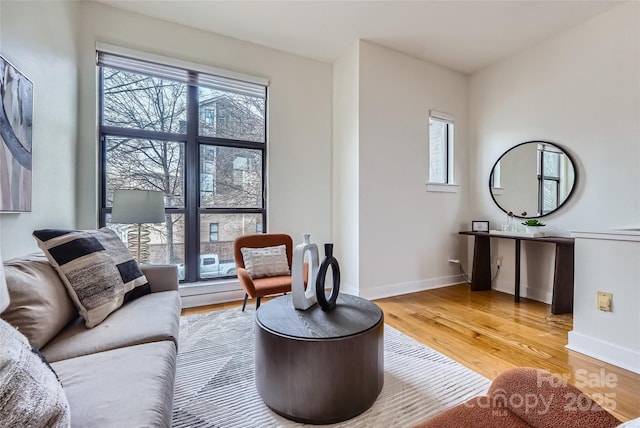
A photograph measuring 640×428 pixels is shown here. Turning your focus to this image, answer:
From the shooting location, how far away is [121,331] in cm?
137

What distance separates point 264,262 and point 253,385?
1.21 meters

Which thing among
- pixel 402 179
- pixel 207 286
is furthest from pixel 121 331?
pixel 402 179

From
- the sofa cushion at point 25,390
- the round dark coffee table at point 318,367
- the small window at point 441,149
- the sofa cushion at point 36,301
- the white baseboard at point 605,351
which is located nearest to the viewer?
the sofa cushion at point 25,390

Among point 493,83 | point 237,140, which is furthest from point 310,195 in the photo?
point 493,83

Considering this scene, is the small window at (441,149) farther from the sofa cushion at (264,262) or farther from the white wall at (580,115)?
the sofa cushion at (264,262)

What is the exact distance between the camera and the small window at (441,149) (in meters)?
3.90

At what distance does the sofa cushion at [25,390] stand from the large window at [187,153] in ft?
7.84

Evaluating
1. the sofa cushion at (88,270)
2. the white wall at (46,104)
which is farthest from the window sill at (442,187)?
the white wall at (46,104)

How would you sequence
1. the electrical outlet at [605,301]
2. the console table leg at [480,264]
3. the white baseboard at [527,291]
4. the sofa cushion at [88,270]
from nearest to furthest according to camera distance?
1. the sofa cushion at [88,270]
2. the electrical outlet at [605,301]
3. the white baseboard at [527,291]
4. the console table leg at [480,264]

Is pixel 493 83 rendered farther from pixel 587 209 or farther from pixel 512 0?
pixel 587 209

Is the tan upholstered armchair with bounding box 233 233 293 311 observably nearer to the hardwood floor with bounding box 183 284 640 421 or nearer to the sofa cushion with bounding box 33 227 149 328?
the hardwood floor with bounding box 183 284 640 421

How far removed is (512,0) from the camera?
Answer: 8.64 feet

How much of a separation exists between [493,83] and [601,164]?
163 centimetres

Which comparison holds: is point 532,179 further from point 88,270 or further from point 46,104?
point 46,104
